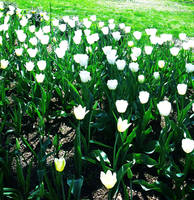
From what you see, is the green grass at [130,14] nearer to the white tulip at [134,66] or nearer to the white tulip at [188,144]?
the white tulip at [134,66]

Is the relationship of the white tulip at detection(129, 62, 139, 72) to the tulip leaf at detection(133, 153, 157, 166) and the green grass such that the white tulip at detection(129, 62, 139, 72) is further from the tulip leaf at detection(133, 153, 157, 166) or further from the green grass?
the green grass

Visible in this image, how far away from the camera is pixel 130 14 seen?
7195 mm

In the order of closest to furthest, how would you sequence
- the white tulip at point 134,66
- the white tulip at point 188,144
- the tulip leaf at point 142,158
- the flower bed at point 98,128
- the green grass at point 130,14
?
the white tulip at point 188,144
the flower bed at point 98,128
the tulip leaf at point 142,158
the white tulip at point 134,66
the green grass at point 130,14

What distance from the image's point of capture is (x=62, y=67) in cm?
263

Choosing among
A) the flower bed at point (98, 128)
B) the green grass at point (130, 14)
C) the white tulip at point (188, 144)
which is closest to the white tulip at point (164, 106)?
the flower bed at point (98, 128)

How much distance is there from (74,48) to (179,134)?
178 centimetres

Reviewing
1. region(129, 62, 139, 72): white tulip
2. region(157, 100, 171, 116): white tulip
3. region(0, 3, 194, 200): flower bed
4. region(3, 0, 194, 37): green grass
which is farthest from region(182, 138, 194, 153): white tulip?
region(3, 0, 194, 37): green grass

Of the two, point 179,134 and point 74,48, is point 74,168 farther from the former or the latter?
point 74,48

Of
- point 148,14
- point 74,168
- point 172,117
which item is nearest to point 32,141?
point 74,168

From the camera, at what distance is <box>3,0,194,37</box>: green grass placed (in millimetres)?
6055

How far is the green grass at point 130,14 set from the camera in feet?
19.9

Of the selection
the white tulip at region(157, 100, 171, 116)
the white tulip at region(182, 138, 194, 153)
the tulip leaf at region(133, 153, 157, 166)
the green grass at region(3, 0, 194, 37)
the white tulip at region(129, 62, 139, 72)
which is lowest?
the tulip leaf at region(133, 153, 157, 166)

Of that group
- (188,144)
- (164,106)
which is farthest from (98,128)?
(188,144)

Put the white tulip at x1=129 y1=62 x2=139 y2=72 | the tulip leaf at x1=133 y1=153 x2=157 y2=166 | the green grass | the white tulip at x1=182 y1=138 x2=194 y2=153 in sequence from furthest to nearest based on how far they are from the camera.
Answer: the green grass < the white tulip at x1=129 y1=62 x2=139 y2=72 < the tulip leaf at x1=133 y1=153 x2=157 y2=166 < the white tulip at x1=182 y1=138 x2=194 y2=153
